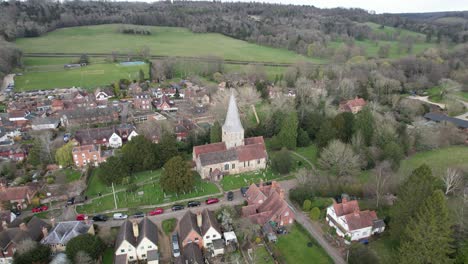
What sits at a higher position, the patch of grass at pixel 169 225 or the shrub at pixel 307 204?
the shrub at pixel 307 204

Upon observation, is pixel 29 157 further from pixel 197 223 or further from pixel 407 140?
pixel 407 140

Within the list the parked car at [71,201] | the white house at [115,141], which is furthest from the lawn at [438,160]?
the white house at [115,141]

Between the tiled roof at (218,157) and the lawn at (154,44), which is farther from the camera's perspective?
the lawn at (154,44)

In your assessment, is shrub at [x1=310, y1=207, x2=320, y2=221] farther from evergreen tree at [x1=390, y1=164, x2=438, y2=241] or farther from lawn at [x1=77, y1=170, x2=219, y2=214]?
lawn at [x1=77, y1=170, x2=219, y2=214]

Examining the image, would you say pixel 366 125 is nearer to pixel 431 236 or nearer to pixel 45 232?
pixel 431 236

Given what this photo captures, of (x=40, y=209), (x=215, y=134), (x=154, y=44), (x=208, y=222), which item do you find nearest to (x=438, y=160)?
(x=215, y=134)

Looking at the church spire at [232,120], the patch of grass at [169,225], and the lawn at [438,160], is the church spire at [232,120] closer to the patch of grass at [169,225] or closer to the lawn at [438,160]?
the patch of grass at [169,225]

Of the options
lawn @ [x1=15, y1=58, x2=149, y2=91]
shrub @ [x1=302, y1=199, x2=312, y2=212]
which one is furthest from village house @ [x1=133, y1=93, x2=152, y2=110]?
shrub @ [x1=302, y1=199, x2=312, y2=212]
